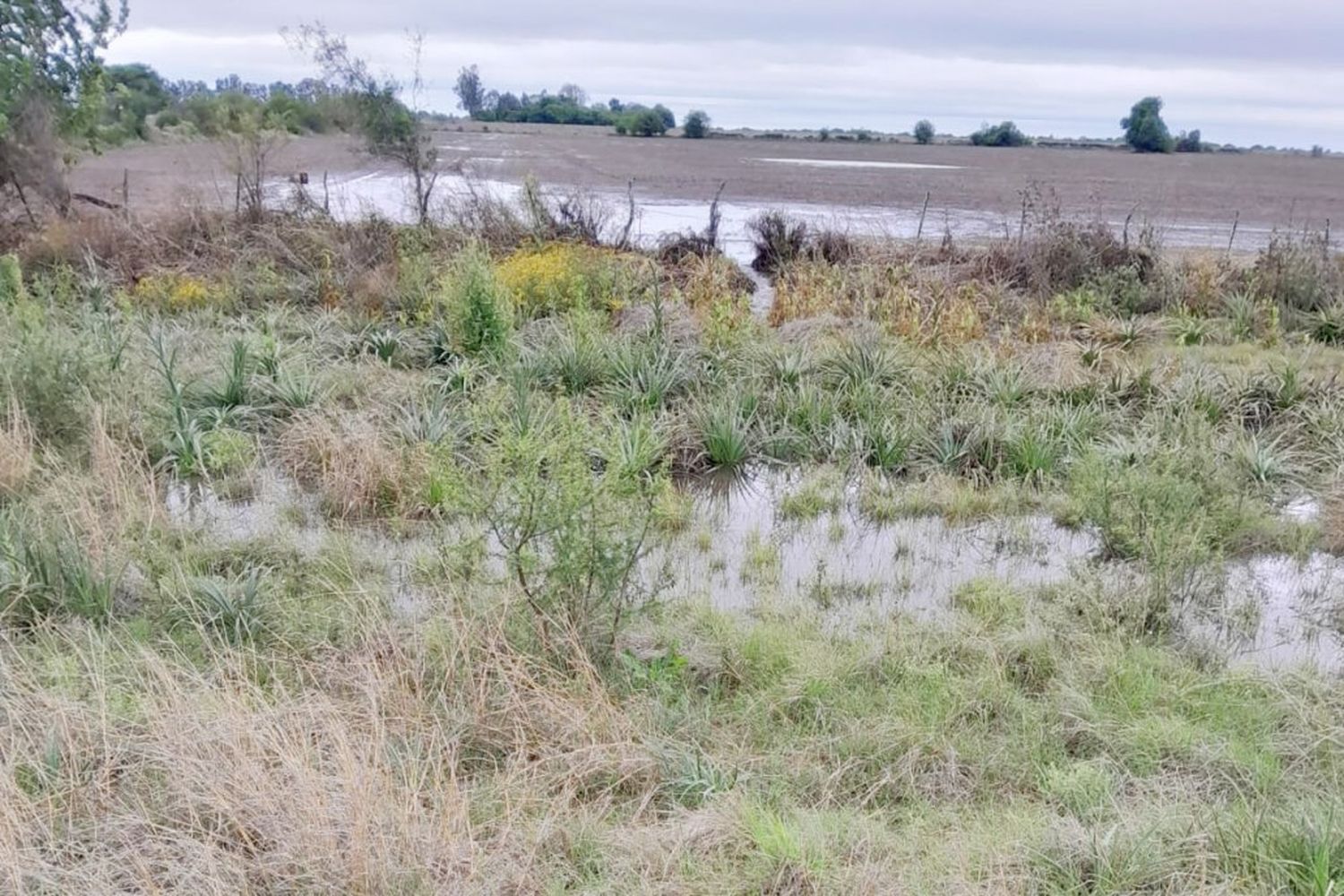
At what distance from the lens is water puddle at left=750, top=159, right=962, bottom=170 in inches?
1857

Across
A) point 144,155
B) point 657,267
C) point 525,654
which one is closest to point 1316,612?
point 525,654

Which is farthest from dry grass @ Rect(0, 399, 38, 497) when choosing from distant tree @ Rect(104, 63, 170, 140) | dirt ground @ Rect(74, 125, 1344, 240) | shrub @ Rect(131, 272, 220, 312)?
distant tree @ Rect(104, 63, 170, 140)

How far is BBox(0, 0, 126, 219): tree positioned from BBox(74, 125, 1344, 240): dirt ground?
1.81 m

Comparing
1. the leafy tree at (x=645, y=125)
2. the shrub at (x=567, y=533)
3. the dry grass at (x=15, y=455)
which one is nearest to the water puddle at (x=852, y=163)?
the leafy tree at (x=645, y=125)

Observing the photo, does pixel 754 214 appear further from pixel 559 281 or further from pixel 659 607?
pixel 659 607

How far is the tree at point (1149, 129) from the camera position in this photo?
67438mm

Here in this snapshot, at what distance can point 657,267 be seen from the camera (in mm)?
14359

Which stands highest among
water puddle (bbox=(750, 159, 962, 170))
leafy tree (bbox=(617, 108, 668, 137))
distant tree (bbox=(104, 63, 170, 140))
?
leafy tree (bbox=(617, 108, 668, 137))

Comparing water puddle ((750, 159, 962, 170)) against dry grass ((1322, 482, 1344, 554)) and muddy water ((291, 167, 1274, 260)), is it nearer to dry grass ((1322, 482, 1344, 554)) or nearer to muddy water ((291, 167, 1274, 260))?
muddy water ((291, 167, 1274, 260))

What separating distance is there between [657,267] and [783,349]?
5028 mm

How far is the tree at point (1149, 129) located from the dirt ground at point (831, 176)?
768cm

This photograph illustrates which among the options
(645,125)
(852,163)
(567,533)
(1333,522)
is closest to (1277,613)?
(1333,522)

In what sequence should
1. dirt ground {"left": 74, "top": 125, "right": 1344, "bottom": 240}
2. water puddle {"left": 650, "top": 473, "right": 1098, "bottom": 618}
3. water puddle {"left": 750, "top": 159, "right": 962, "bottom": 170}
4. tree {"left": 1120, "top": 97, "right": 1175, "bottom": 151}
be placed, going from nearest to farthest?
water puddle {"left": 650, "top": 473, "right": 1098, "bottom": 618}, dirt ground {"left": 74, "top": 125, "right": 1344, "bottom": 240}, water puddle {"left": 750, "top": 159, "right": 962, "bottom": 170}, tree {"left": 1120, "top": 97, "right": 1175, "bottom": 151}

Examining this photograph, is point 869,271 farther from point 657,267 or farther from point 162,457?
point 162,457
